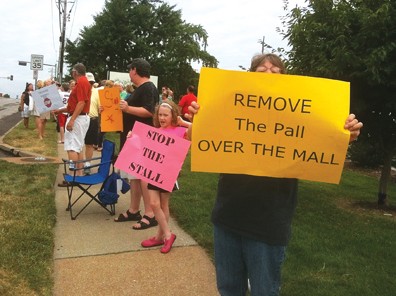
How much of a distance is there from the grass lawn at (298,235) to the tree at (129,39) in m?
34.4

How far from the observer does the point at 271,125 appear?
238cm

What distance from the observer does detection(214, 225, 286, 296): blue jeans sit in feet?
7.43

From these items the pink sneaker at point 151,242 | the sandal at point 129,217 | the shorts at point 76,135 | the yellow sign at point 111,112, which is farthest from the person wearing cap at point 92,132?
the pink sneaker at point 151,242

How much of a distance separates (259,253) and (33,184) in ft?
17.9

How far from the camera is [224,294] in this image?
8.07ft

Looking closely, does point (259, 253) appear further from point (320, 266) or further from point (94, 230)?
point (94, 230)

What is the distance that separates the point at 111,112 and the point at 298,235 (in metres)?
2.53

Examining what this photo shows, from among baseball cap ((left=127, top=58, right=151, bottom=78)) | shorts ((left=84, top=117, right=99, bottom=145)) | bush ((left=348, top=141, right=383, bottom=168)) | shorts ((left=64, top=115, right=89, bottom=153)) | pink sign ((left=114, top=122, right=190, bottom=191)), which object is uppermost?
baseball cap ((left=127, top=58, right=151, bottom=78))

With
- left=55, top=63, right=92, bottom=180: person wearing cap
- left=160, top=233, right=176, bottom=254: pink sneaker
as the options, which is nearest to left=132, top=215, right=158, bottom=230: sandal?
left=160, top=233, right=176, bottom=254: pink sneaker

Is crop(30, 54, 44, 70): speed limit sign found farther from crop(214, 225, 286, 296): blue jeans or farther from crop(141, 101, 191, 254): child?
crop(214, 225, 286, 296): blue jeans

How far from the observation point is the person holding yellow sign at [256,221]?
2.23m

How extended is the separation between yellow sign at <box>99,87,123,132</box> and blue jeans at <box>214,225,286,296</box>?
3.10 metres

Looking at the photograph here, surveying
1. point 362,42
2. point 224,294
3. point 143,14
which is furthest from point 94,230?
point 143,14

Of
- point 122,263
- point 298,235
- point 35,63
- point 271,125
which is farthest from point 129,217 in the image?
point 35,63
